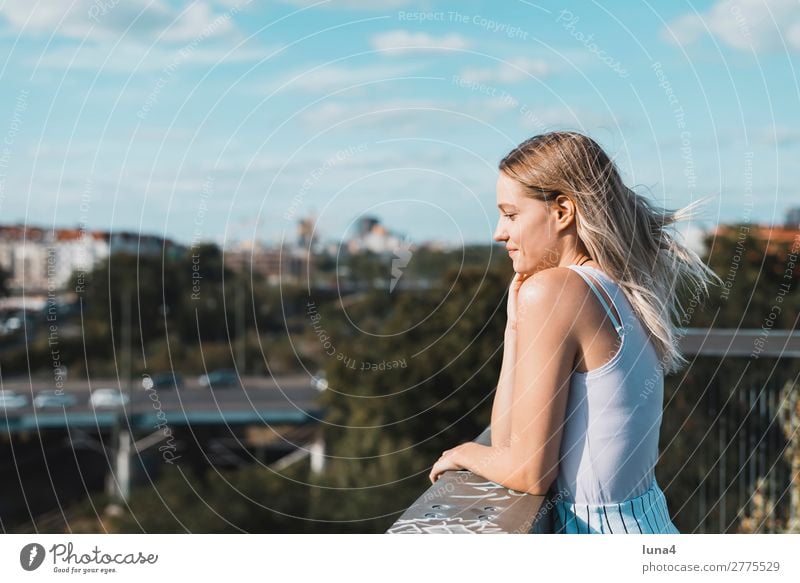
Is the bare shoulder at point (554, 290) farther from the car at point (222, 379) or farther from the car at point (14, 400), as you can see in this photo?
the car at point (14, 400)

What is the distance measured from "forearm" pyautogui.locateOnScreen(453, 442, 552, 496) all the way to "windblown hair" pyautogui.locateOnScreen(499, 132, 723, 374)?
0.37 m

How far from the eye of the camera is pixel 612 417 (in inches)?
77.4

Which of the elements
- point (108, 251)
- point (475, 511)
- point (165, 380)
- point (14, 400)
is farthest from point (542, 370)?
point (14, 400)

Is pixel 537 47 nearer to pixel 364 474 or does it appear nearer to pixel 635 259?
pixel 635 259

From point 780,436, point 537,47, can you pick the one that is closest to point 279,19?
point 537,47

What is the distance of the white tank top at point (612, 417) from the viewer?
1.95 meters

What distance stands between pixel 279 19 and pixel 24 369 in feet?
147

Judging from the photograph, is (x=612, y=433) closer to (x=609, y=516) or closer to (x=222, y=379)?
(x=609, y=516)

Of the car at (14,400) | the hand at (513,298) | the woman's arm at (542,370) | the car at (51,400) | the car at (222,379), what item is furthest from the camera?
the car at (222,379)

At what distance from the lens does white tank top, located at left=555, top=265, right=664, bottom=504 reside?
1.95 m

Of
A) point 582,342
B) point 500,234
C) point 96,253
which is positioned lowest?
point 582,342

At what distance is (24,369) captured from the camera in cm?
4534
